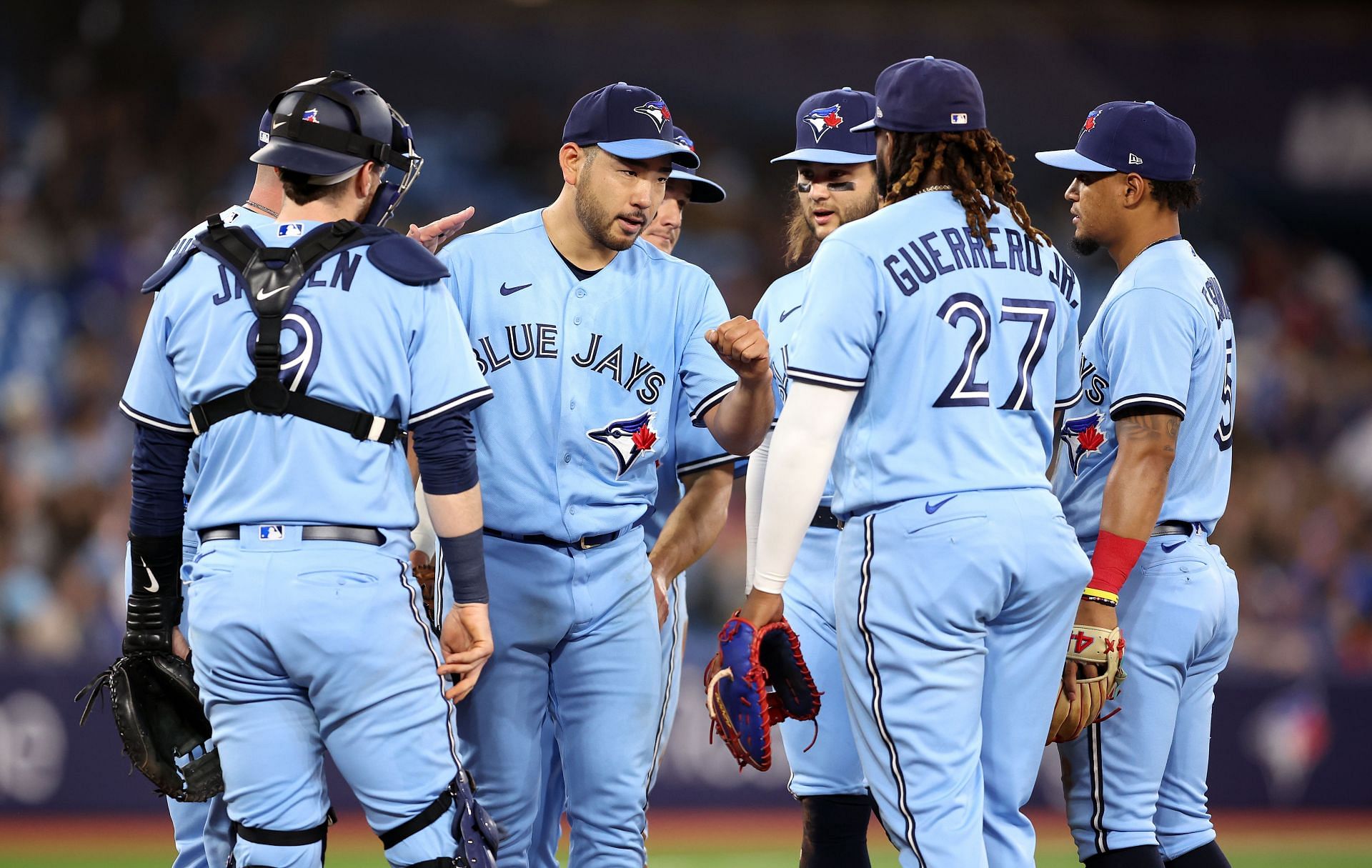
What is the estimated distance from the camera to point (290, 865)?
3.39 m

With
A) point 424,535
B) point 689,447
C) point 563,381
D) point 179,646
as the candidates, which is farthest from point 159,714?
point 689,447

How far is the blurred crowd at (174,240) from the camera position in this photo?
1029 cm

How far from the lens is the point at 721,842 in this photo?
861 cm

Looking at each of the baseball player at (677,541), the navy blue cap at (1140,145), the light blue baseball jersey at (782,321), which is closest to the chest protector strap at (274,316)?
the baseball player at (677,541)

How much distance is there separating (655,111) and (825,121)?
1.03m

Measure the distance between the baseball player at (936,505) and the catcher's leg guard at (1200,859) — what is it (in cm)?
Answer: 95

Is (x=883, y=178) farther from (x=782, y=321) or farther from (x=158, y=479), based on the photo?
(x=158, y=479)

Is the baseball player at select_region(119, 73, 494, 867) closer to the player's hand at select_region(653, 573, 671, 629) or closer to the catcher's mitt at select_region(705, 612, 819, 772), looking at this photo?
the catcher's mitt at select_region(705, 612, 819, 772)

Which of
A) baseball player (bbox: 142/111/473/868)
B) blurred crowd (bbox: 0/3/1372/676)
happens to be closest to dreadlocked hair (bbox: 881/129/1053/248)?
baseball player (bbox: 142/111/473/868)

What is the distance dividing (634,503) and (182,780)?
146 centimetres

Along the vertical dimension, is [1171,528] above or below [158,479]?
below

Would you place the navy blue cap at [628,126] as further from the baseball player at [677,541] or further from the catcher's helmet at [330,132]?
the catcher's helmet at [330,132]

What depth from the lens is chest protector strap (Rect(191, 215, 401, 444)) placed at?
3379 millimetres

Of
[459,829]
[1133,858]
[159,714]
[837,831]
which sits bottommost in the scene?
[837,831]
